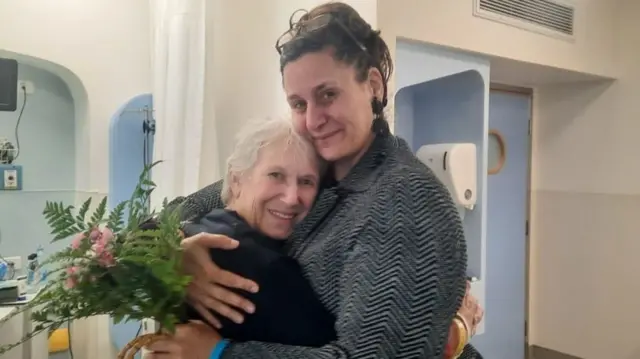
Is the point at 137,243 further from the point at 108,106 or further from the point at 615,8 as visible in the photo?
the point at 615,8

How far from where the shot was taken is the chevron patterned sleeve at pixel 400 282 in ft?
2.75

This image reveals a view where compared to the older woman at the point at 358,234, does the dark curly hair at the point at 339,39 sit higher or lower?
higher

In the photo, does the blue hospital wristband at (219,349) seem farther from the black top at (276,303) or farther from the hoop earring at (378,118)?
the hoop earring at (378,118)

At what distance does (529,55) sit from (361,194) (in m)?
2.31

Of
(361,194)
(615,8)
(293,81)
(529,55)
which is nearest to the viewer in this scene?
(361,194)

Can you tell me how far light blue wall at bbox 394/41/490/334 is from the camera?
257cm

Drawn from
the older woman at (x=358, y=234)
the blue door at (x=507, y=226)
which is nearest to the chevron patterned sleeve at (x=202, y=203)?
the older woman at (x=358, y=234)

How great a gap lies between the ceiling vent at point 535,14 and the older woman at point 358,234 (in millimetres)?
1765

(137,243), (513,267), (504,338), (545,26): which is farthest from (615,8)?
(137,243)

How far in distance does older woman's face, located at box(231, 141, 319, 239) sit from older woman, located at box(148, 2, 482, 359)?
0.12 ft

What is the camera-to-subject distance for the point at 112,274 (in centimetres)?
86

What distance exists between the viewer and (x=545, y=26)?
9.96 feet

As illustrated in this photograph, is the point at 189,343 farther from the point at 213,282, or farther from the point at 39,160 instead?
the point at 39,160

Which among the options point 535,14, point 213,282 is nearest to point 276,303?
point 213,282
